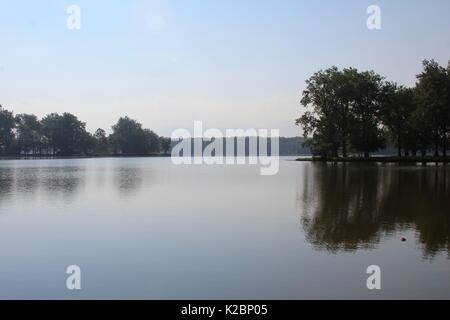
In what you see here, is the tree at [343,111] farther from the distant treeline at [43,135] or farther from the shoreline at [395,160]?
the distant treeline at [43,135]

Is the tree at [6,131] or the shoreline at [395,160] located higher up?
the tree at [6,131]

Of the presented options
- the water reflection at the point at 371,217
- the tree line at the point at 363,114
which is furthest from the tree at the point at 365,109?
the water reflection at the point at 371,217

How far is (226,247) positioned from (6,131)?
168968 mm

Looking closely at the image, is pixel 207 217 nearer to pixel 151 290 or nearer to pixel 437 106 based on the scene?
pixel 151 290

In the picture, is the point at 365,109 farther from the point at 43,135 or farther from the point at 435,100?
the point at 43,135

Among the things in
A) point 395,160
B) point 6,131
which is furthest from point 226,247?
point 6,131

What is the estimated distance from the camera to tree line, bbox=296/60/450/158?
311 ft

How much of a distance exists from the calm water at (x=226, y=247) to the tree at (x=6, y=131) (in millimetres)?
152223

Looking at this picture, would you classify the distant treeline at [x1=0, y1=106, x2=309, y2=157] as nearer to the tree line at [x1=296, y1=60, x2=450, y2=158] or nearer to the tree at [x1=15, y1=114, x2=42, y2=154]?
the tree at [x1=15, y1=114, x2=42, y2=154]

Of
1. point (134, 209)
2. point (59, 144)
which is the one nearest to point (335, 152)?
point (134, 209)

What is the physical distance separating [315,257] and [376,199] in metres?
15.0

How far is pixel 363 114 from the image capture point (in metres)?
100

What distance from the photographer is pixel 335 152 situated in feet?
335

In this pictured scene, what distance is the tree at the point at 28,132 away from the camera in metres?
171
